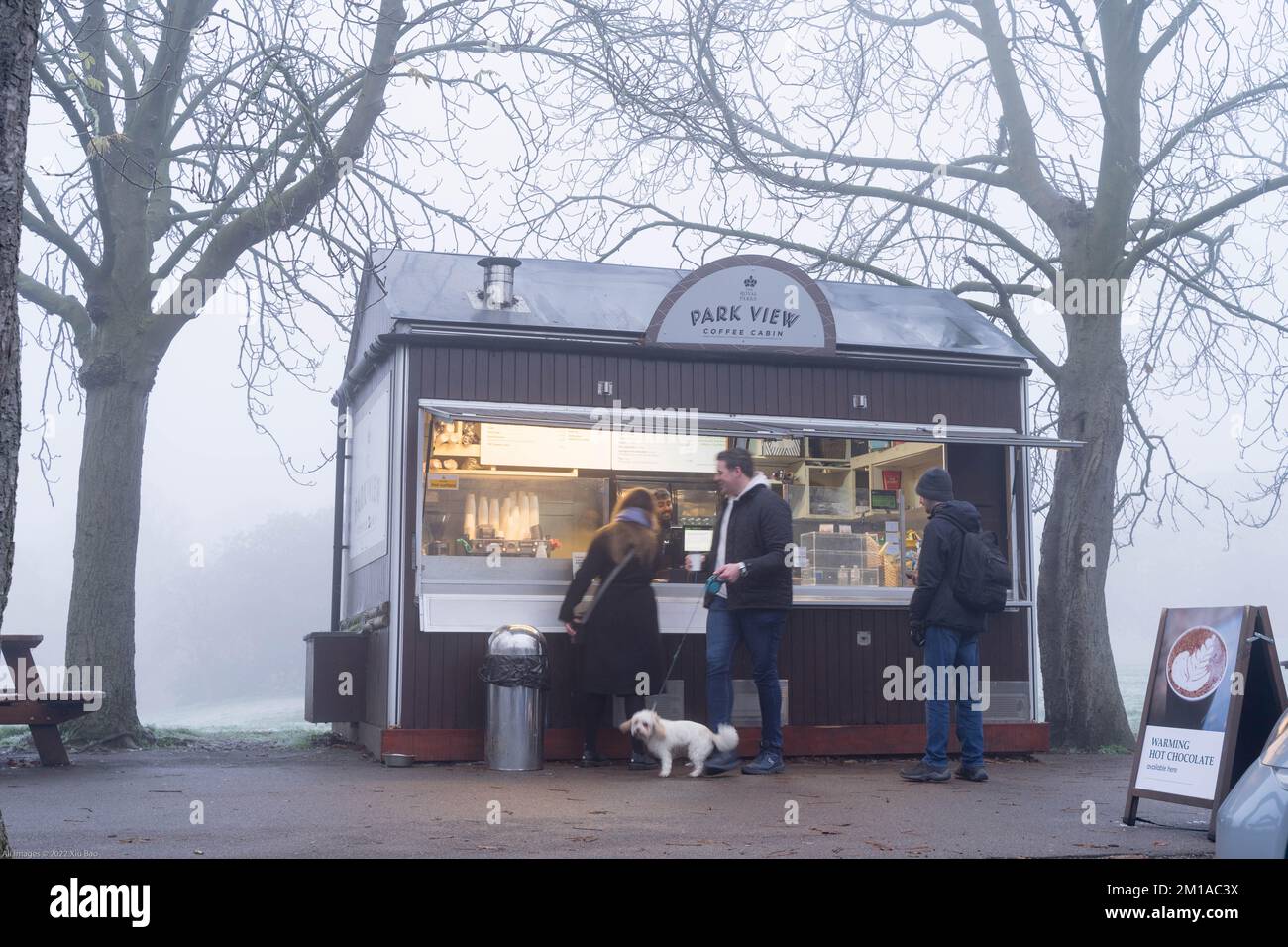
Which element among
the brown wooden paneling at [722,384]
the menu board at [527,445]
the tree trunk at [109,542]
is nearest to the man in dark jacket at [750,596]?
the brown wooden paneling at [722,384]

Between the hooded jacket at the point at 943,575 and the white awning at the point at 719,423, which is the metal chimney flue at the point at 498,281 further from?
the hooded jacket at the point at 943,575

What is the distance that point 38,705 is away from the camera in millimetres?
10203

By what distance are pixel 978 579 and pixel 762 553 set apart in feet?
4.80

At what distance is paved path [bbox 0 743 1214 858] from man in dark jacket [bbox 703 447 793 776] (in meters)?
0.47

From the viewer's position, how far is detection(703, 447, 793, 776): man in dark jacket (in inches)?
374

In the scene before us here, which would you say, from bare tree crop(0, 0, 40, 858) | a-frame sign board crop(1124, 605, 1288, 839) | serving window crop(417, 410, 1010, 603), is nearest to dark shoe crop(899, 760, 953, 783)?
a-frame sign board crop(1124, 605, 1288, 839)

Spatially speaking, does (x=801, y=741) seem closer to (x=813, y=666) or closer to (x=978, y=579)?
(x=813, y=666)

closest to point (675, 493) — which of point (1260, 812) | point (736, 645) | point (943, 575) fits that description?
point (736, 645)

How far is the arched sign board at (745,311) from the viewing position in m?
11.4

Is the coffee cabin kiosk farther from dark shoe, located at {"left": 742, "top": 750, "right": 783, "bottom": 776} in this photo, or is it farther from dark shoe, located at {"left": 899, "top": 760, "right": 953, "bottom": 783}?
dark shoe, located at {"left": 899, "top": 760, "right": 953, "bottom": 783}

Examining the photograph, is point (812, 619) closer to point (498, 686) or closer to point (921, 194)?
point (498, 686)
